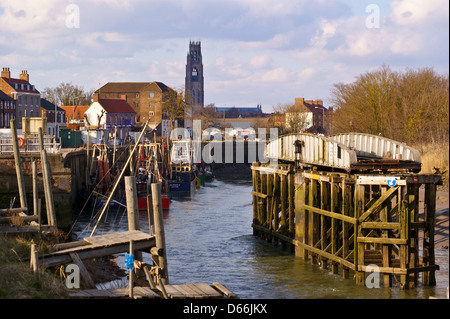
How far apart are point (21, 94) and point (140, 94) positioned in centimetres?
5266

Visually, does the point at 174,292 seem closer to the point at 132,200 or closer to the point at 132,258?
the point at 132,258

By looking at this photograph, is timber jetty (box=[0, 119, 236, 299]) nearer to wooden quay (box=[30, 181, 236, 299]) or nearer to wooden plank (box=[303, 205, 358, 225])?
wooden quay (box=[30, 181, 236, 299])

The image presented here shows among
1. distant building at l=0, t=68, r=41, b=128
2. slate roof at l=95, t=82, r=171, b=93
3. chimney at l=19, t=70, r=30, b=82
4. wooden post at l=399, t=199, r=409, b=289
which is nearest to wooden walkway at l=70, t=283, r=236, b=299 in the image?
wooden post at l=399, t=199, r=409, b=289

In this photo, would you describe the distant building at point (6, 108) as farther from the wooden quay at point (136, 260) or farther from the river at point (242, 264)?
the wooden quay at point (136, 260)

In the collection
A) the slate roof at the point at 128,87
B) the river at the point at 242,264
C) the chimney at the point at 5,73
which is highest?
the slate roof at the point at 128,87

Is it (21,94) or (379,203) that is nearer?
(379,203)

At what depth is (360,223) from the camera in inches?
877

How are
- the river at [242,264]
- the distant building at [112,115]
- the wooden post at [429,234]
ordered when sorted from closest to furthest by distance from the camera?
the wooden post at [429,234]
the river at [242,264]
the distant building at [112,115]

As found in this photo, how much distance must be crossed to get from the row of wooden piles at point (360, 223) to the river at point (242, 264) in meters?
0.67

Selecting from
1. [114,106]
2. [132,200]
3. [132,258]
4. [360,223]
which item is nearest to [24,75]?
[114,106]

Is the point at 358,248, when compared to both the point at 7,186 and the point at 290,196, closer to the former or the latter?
the point at 290,196

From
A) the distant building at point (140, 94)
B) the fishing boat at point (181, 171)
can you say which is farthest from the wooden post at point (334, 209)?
the distant building at point (140, 94)

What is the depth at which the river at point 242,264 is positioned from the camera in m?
22.8

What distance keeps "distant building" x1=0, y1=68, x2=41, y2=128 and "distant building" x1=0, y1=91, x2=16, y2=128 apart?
4.55 feet
